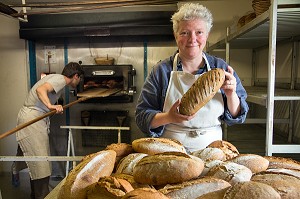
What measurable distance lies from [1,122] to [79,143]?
111cm

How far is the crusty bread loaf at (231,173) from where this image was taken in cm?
54

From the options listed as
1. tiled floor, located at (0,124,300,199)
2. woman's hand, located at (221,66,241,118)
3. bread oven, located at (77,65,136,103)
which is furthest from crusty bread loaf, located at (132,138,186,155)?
bread oven, located at (77,65,136,103)

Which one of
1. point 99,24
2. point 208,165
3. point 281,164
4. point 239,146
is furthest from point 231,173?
point 99,24

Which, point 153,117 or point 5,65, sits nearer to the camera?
point 153,117

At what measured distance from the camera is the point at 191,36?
45.8 inches

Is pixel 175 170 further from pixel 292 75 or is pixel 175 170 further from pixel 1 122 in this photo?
pixel 1 122

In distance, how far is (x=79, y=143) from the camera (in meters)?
3.71

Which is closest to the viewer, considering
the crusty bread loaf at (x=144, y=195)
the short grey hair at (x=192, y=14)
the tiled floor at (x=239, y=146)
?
the crusty bread loaf at (x=144, y=195)

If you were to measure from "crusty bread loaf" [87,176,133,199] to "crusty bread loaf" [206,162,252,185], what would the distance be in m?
0.20

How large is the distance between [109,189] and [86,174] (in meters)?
0.12

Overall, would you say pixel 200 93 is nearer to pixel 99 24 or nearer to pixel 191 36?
pixel 191 36

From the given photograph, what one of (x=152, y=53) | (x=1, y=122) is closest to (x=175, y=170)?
(x=152, y=53)

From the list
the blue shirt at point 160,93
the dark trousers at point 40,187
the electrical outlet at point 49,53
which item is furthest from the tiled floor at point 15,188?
the blue shirt at point 160,93

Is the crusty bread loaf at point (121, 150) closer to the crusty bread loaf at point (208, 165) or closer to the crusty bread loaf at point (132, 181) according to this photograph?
the crusty bread loaf at point (132, 181)
